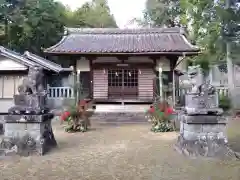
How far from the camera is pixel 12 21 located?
21234 mm

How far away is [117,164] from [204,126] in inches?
90.1

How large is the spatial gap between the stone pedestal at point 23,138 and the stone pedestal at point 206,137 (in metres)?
3.48

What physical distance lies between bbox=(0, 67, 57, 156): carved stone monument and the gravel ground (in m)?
0.32

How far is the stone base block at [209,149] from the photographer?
5.93 m

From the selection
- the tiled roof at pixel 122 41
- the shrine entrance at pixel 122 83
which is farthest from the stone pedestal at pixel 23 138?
the shrine entrance at pixel 122 83

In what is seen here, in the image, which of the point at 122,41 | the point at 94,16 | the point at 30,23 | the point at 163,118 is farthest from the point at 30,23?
the point at 163,118

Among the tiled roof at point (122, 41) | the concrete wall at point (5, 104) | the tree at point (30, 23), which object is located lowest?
the concrete wall at point (5, 104)

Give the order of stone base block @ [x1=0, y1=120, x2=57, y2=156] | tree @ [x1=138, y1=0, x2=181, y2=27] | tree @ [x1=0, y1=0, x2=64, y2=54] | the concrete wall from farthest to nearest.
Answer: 1. tree @ [x1=138, y1=0, x2=181, y2=27]
2. tree @ [x1=0, y1=0, x2=64, y2=54]
3. the concrete wall
4. stone base block @ [x1=0, y1=120, x2=57, y2=156]

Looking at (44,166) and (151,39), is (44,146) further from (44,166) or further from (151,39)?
(151,39)

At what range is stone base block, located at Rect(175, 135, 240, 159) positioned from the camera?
5930mm

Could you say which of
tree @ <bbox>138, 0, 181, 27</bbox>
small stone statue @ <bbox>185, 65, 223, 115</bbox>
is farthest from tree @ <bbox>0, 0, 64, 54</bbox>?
small stone statue @ <bbox>185, 65, 223, 115</bbox>

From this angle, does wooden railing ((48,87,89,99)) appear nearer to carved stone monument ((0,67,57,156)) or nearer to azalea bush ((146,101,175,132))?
azalea bush ((146,101,175,132))

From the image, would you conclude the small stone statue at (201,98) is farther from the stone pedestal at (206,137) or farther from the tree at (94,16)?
the tree at (94,16)

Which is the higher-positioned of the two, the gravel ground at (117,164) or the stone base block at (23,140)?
the stone base block at (23,140)
